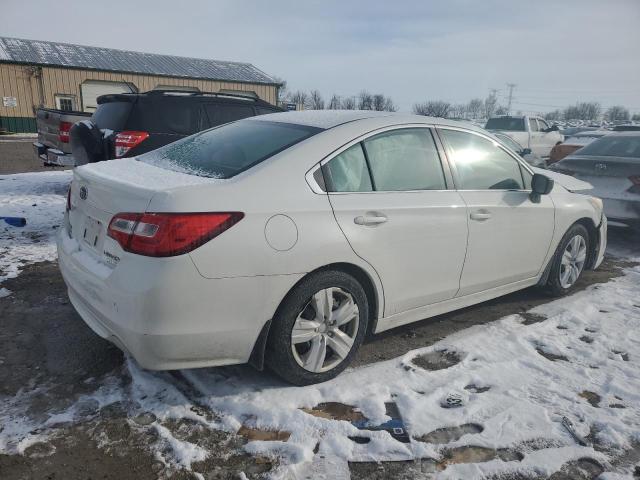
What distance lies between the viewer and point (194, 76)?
3288 cm

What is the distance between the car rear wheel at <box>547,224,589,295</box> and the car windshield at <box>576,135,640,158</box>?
270 cm

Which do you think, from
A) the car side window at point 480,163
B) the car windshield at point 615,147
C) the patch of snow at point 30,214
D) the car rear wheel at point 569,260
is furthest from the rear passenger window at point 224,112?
the car windshield at point 615,147

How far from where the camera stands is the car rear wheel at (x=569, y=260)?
442 centimetres

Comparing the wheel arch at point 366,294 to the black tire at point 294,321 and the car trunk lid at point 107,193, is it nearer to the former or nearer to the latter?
the black tire at point 294,321

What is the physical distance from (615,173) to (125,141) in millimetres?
6259

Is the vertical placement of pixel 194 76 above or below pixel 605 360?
above

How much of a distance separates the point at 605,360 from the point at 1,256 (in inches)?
221

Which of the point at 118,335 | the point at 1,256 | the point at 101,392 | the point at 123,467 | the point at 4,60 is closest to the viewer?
the point at 123,467

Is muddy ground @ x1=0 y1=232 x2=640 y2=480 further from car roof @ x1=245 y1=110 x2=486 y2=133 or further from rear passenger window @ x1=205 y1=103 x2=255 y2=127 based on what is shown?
rear passenger window @ x1=205 y1=103 x2=255 y2=127

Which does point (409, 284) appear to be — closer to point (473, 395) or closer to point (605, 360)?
point (473, 395)

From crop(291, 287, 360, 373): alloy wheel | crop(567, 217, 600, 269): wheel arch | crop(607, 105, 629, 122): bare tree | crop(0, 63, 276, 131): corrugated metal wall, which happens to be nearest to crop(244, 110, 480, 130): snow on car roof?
crop(291, 287, 360, 373): alloy wheel

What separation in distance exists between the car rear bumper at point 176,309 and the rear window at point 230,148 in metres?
0.65

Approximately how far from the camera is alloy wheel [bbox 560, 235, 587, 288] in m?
4.53

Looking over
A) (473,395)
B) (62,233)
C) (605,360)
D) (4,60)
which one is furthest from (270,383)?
(4,60)
